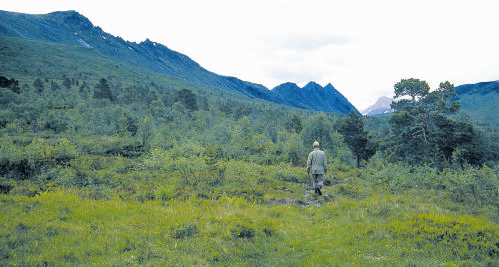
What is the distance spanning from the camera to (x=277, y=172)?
49.9 ft

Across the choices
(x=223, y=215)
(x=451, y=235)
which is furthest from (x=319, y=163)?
(x=451, y=235)

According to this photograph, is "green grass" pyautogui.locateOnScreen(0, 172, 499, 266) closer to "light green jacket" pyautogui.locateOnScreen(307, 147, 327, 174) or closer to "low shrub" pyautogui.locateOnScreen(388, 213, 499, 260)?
"low shrub" pyautogui.locateOnScreen(388, 213, 499, 260)

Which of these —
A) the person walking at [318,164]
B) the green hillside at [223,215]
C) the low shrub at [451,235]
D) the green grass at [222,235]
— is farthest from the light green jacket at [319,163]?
the low shrub at [451,235]

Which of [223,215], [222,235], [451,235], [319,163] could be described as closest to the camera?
[451,235]

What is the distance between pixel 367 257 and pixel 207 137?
2928 cm

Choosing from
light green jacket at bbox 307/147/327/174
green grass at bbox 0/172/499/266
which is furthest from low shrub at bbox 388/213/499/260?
light green jacket at bbox 307/147/327/174

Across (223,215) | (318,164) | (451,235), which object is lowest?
(223,215)

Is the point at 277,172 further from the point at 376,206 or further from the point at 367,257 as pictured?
the point at 367,257

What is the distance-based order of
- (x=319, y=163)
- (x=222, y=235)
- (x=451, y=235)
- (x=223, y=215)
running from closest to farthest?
1. (x=451, y=235)
2. (x=222, y=235)
3. (x=223, y=215)
4. (x=319, y=163)

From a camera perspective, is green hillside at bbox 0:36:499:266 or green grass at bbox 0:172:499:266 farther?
green hillside at bbox 0:36:499:266

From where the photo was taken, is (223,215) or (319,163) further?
(319,163)

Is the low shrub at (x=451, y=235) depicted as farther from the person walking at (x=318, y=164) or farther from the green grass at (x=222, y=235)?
the person walking at (x=318, y=164)

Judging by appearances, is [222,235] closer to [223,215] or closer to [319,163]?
[223,215]

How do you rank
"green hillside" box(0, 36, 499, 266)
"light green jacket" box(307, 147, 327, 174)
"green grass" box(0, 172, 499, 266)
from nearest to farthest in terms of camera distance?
"green grass" box(0, 172, 499, 266)
"green hillside" box(0, 36, 499, 266)
"light green jacket" box(307, 147, 327, 174)
